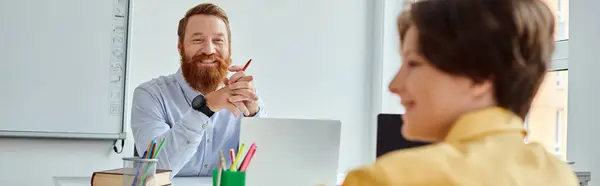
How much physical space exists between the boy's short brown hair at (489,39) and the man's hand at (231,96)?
1564 mm

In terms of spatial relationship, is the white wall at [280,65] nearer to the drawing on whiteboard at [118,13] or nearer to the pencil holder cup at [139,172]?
the drawing on whiteboard at [118,13]

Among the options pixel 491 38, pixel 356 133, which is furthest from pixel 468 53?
pixel 356 133

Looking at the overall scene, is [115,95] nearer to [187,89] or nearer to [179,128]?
[187,89]

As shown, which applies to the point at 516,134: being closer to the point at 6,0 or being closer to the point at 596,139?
the point at 596,139

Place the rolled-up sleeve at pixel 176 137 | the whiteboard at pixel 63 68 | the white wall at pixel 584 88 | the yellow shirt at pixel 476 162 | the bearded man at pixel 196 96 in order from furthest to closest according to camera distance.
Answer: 1. the whiteboard at pixel 63 68
2. the white wall at pixel 584 88
3. the bearded man at pixel 196 96
4. the rolled-up sleeve at pixel 176 137
5. the yellow shirt at pixel 476 162

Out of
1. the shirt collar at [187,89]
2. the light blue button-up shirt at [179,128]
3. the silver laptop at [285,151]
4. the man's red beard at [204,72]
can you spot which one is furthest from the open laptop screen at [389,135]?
the shirt collar at [187,89]

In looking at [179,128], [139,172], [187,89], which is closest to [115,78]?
[187,89]

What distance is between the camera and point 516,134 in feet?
2.06

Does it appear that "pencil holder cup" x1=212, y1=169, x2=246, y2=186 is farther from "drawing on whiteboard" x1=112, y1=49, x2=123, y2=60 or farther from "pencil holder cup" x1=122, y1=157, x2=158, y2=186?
"drawing on whiteboard" x1=112, y1=49, x2=123, y2=60

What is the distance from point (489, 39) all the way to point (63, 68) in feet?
8.75

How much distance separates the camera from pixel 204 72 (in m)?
2.52

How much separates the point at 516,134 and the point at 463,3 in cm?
13

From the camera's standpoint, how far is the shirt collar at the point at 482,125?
0.61m

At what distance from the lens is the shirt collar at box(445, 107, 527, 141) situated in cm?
61
